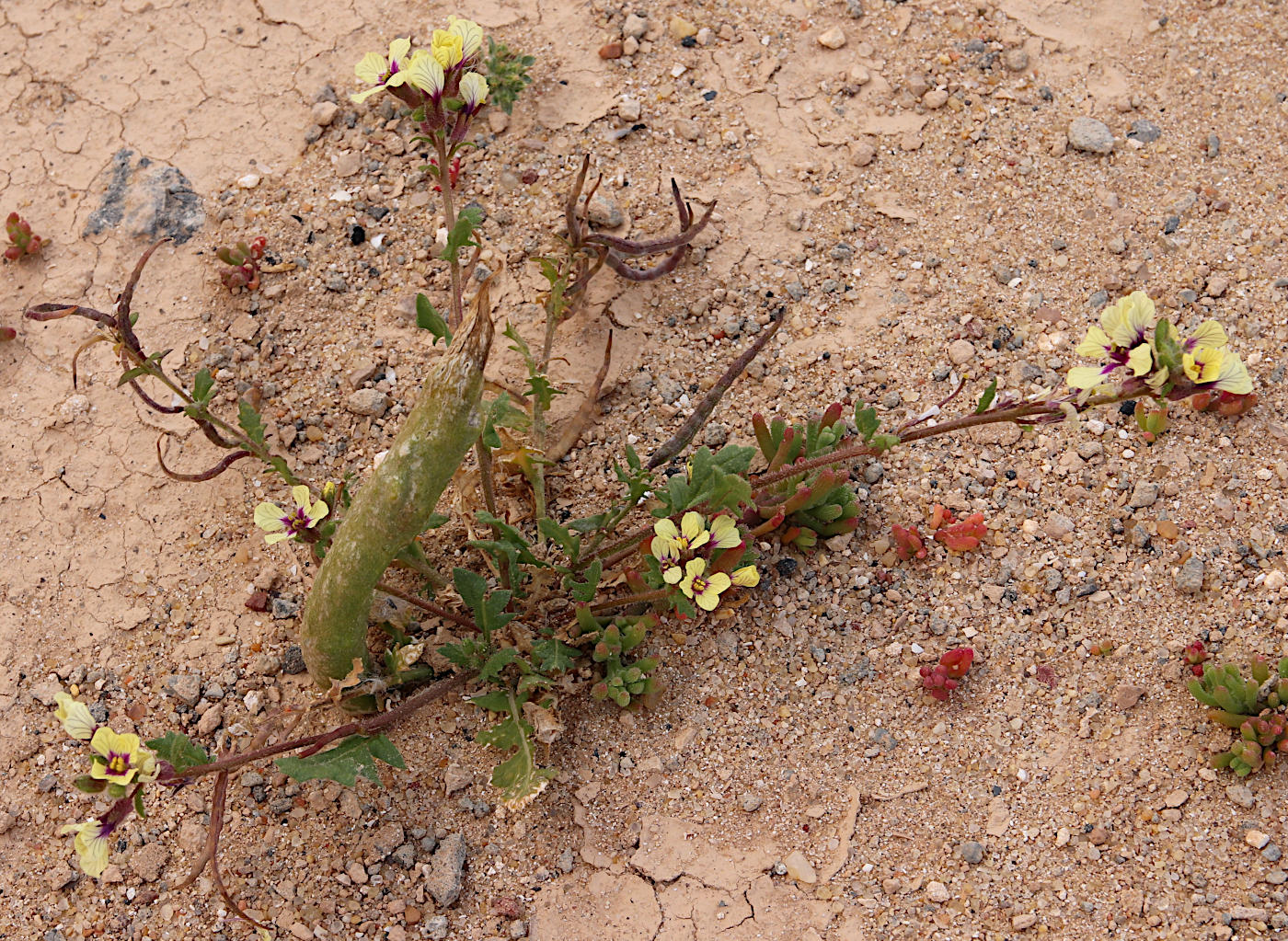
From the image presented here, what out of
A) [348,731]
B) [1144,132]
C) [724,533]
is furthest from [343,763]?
[1144,132]

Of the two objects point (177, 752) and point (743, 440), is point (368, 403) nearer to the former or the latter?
point (743, 440)

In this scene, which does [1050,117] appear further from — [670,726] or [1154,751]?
[670,726]

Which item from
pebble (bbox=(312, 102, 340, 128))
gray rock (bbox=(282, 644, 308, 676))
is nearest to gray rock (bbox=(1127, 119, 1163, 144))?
pebble (bbox=(312, 102, 340, 128))

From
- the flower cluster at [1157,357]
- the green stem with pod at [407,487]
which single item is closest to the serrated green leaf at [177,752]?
the green stem with pod at [407,487]

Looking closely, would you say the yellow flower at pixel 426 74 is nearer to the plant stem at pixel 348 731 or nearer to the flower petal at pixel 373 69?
the flower petal at pixel 373 69

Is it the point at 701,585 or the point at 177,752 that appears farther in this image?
the point at 701,585

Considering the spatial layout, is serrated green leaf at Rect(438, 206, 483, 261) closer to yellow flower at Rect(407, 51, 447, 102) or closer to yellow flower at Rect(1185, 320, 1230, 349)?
yellow flower at Rect(407, 51, 447, 102)
